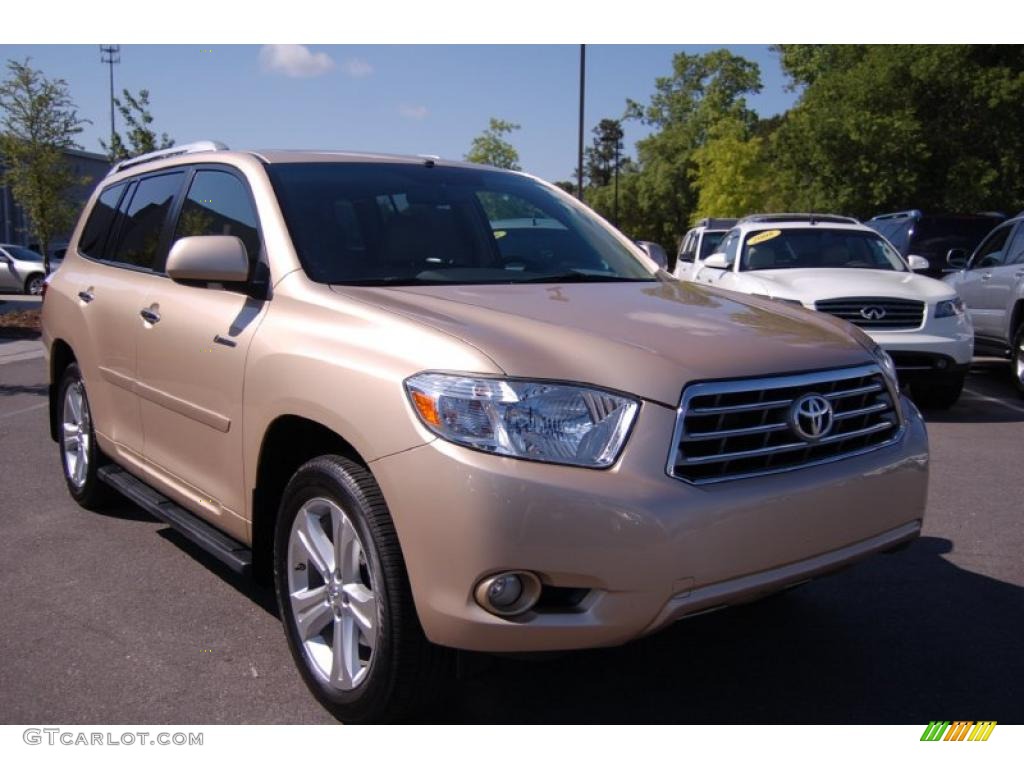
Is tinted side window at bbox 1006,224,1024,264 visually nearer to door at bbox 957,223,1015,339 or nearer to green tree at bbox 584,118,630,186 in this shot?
door at bbox 957,223,1015,339

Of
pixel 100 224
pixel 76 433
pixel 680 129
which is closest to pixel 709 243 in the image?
pixel 100 224

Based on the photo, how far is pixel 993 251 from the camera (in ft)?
36.9

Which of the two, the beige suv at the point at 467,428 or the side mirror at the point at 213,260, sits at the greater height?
the side mirror at the point at 213,260

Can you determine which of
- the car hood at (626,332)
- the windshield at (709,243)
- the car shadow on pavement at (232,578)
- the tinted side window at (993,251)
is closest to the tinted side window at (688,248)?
the windshield at (709,243)

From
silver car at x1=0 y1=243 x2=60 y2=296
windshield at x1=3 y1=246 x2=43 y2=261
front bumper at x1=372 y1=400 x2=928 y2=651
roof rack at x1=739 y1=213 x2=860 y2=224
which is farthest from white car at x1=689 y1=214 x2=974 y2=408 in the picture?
windshield at x1=3 y1=246 x2=43 y2=261

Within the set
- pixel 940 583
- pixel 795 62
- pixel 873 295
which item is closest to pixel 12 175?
pixel 873 295

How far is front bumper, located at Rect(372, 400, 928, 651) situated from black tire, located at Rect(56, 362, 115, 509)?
3024mm

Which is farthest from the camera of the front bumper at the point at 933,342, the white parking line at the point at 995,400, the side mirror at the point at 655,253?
the white parking line at the point at 995,400

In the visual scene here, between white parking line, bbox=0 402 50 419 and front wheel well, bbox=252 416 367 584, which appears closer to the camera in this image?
front wheel well, bbox=252 416 367 584

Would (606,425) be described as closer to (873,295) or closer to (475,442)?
(475,442)

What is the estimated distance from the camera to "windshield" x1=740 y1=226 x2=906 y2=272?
10.4 metres

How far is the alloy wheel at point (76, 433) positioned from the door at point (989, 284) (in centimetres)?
891

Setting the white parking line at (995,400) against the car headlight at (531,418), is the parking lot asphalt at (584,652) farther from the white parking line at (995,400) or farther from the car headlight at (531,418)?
the white parking line at (995,400)

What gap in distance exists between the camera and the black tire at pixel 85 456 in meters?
5.19
